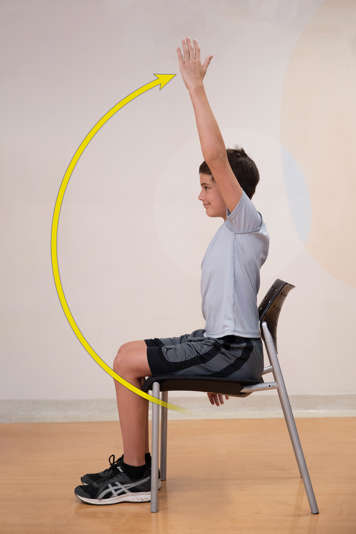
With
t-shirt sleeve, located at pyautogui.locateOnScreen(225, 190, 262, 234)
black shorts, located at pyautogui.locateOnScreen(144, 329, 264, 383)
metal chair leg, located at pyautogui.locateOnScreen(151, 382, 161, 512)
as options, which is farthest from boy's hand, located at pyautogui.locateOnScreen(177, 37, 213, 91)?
metal chair leg, located at pyautogui.locateOnScreen(151, 382, 161, 512)

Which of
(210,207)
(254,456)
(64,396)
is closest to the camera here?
(210,207)

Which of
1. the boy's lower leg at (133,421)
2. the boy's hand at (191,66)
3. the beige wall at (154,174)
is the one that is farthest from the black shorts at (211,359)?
the beige wall at (154,174)

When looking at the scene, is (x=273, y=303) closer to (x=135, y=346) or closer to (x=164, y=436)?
(x=135, y=346)

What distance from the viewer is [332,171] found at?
3.31m

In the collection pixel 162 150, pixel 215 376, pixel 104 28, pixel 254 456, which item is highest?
pixel 104 28

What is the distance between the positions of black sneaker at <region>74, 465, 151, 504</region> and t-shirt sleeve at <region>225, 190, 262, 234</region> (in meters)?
0.76

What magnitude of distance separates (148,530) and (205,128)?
3.50 ft

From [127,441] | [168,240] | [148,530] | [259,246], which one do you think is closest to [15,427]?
[168,240]

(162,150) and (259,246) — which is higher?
(162,150)

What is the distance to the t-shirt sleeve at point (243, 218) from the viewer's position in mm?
1730

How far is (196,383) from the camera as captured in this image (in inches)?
68.4

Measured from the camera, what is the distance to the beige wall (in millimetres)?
3291

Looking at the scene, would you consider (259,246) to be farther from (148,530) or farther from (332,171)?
(332,171)

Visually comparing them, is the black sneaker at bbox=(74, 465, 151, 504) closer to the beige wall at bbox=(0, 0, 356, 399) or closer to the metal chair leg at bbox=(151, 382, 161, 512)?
the metal chair leg at bbox=(151, 382, 161, 512)
